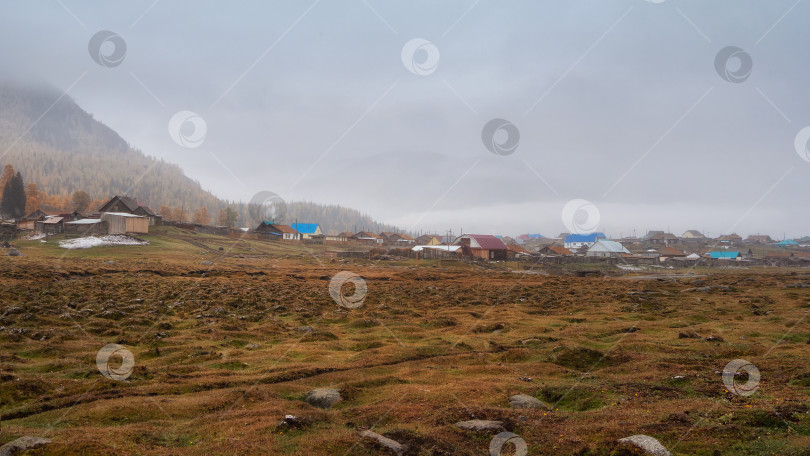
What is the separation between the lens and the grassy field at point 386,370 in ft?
33.7

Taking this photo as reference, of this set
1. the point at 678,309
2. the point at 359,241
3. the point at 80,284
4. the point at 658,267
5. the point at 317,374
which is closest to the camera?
the point at 317,374

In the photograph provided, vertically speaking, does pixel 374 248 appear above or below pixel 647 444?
above

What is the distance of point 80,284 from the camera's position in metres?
39.1

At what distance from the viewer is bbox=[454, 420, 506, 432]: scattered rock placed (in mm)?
10961

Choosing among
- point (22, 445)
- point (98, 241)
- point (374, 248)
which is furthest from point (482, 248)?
point (22, 445)

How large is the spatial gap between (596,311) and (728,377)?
21841 millimetres

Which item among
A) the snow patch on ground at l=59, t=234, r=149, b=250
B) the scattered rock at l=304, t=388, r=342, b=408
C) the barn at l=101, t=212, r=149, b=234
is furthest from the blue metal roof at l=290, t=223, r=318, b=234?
the scattered rock at l=304, t=388, r=342, b=408

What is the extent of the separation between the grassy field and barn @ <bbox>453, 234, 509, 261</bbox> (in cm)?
6074

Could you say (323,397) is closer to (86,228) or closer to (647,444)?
(647,444)

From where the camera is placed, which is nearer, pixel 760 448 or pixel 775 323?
pixel 760 448

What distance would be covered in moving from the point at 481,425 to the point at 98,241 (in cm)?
8672

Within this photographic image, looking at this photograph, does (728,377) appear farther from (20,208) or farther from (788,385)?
(20,208)

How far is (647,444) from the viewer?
9078mm

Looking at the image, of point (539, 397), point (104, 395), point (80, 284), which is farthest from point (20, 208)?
point (539, 397)
